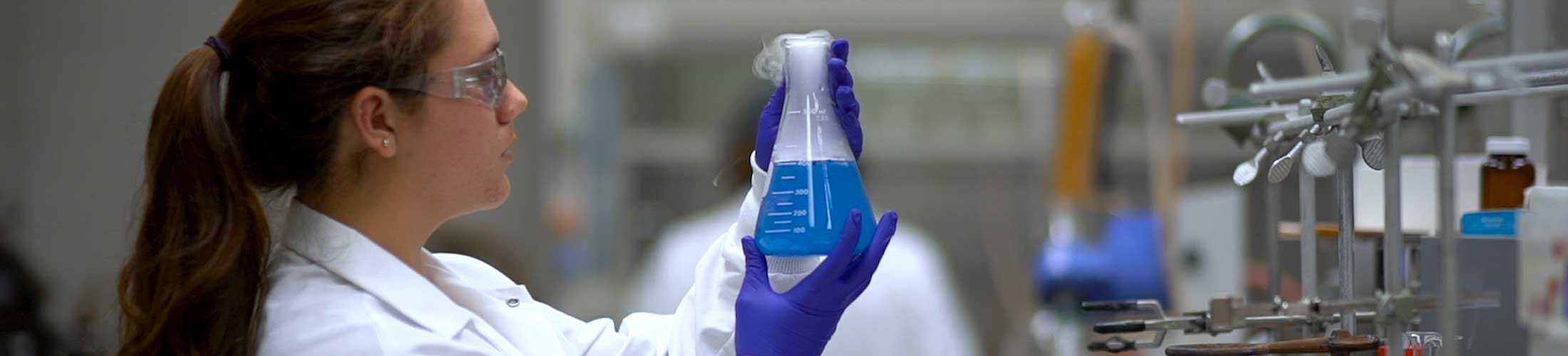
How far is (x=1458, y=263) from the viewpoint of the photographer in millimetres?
1260

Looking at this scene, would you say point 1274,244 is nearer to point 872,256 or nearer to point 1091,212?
point 872,256

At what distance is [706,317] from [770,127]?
0.64 ft

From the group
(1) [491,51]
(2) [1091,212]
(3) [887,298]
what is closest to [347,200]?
(1) [491,51]

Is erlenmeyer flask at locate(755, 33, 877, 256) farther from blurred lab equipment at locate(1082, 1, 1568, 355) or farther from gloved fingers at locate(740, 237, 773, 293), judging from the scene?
blurred lab equipment at locate(1082, 1, 1568, 355)

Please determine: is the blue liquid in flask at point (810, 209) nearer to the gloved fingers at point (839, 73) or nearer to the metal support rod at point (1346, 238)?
the gloved fingers at point (839, 73)

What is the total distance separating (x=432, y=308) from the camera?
124 centimetres

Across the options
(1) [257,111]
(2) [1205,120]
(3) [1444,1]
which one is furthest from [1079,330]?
(3) [1444,1]

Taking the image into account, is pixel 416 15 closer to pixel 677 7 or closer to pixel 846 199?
pixel 846 199

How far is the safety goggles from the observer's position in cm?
126

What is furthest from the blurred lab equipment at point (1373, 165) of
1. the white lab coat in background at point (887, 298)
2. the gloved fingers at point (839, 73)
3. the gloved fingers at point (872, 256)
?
the white lab coat in background at point (887, 298)

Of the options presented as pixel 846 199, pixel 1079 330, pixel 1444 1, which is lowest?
pixel 1079 330

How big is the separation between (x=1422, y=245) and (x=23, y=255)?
2.21 meters

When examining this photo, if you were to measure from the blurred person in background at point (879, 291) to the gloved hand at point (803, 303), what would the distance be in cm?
96

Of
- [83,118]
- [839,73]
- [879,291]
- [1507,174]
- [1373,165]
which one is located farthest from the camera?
[83,118]
